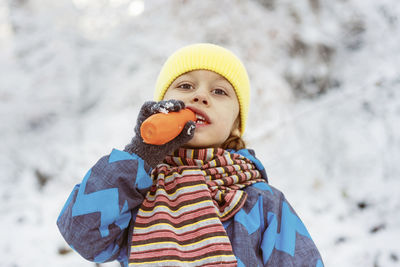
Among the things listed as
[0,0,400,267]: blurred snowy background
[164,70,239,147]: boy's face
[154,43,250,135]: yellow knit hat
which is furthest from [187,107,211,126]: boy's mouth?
[0,0,400,267]: blurred snowy background

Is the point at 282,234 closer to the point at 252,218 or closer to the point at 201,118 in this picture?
the point at 252,218

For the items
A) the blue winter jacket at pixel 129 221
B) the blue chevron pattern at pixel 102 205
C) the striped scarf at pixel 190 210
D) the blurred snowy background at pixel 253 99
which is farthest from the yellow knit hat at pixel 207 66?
the blurred snowy background at pixel 253 99

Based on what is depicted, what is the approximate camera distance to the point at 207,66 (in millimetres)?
1296

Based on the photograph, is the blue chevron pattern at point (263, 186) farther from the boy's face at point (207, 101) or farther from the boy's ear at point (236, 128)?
the boy's ear at point (236, 128)

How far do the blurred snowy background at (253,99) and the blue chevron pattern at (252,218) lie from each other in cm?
124

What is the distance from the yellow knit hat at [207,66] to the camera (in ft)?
4.28

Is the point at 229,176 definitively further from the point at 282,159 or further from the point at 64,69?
the point at 64,69

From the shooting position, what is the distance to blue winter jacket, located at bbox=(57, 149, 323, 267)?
83 cm

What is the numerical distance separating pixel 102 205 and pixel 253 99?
283 centimetres

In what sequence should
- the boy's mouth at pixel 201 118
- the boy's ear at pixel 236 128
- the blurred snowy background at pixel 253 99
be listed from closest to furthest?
the boy's mouth at pixel 201 118
the boy's ear at pixel 236 128
the blurred snowy background at pixel 253 99

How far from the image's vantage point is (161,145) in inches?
36.9

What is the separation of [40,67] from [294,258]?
11.4 feet

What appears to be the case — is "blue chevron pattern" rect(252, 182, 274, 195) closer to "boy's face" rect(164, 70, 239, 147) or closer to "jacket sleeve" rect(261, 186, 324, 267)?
"jacket sleeve" rect(261, 186, 324, 267)

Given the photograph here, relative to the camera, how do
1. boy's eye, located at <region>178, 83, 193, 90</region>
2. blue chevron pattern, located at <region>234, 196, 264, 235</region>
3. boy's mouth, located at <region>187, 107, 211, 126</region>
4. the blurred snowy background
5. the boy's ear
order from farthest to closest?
the blurred snowy background → the boy's ear → boy's eye, located at <region>178, 83, 193, 90</region> → boy's mouth, located at <region>187, 107, 211, 126</region> → blue chevron pattern, located at <region>234, 196, 264, 235</region>
